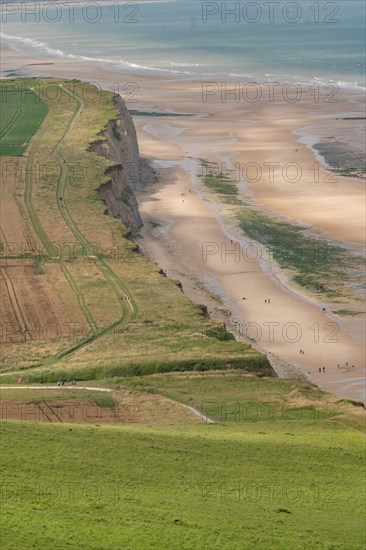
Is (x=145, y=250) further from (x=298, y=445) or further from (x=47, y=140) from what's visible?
(x=298, y=445)

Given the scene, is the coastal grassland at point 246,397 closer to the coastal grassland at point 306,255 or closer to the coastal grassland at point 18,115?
the coastal grassland at point 306,255

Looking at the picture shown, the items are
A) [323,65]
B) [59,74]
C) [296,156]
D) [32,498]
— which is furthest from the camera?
[323,65]

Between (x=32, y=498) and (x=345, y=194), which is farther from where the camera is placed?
(x=345, y=194)

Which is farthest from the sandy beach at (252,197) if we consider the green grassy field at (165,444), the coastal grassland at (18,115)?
the coastal grassland at (18,115)

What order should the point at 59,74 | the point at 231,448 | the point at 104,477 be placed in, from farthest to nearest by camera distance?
the point at 59,74 < the point at 231,448 < the point at 104,477

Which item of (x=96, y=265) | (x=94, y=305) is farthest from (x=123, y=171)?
(x=94, y=305)

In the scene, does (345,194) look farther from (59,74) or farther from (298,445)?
(59,74)

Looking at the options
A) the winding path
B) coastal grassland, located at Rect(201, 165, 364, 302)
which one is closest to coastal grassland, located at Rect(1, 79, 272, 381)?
the winding path

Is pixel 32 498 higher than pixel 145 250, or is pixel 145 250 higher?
pixel 32 498

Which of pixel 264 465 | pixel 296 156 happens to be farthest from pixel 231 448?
pixel 296 156
